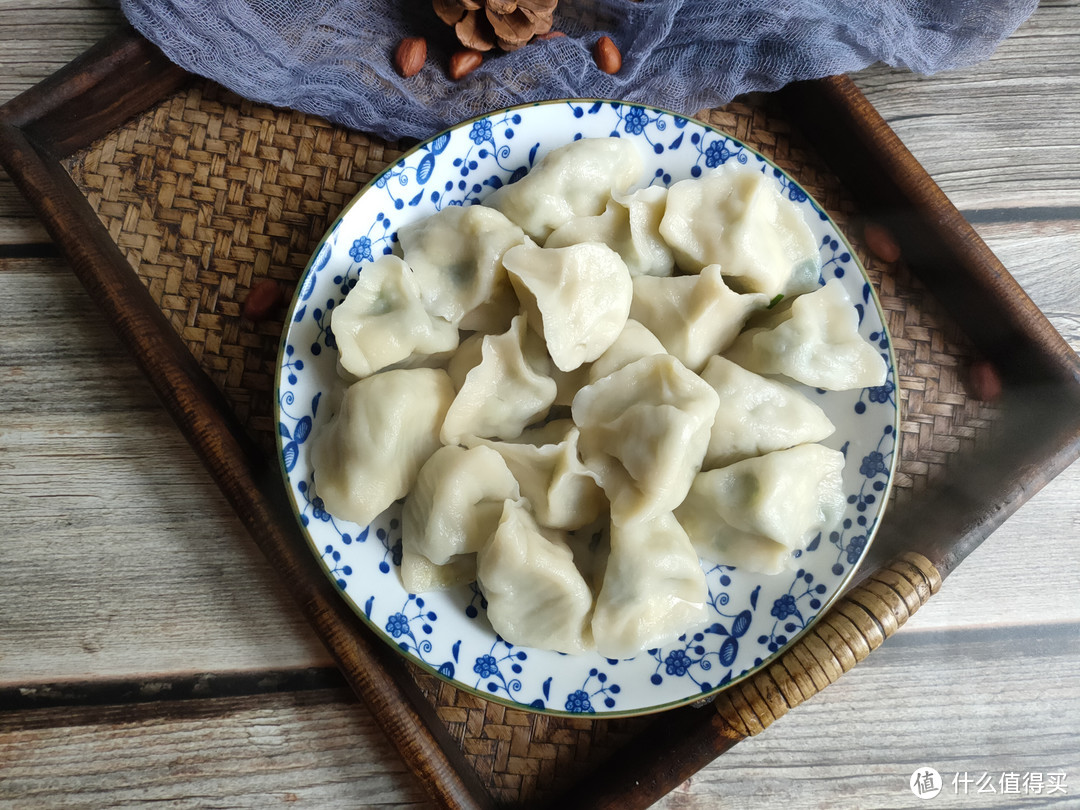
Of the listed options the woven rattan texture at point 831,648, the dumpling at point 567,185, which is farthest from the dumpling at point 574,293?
the woven rattan texture at point 831,648

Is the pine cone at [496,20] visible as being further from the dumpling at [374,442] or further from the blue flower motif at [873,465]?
the blue flower motif at [873,465]

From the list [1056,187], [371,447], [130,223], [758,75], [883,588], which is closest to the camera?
[371,447]

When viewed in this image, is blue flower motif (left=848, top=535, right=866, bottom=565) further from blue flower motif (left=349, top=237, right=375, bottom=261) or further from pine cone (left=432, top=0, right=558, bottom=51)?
pine cone (left=432, top=0, right=558, bottom=51)

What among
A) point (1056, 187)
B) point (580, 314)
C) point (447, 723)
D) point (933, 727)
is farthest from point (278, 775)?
point (1056, 187)

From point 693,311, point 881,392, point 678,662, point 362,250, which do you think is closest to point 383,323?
point 362,250

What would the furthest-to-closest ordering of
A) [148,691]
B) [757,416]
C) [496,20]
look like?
[496,20] < [148,691] < [757,416]

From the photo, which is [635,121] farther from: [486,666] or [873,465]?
[486,666]

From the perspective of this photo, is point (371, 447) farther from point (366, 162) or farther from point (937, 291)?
point (937, 291)
